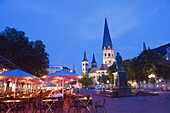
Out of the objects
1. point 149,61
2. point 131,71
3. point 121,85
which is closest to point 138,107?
point 121,85

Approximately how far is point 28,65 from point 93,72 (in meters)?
129

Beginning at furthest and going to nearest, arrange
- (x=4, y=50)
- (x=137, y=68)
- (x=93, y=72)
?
(x=93, y=72) < (x=137, y=68) < (x=4, y=50)

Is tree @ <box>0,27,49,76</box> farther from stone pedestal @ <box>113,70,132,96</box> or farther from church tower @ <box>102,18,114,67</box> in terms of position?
church tower @ <box>102,18,114,67</box>

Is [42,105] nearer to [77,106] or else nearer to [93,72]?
[77,106]

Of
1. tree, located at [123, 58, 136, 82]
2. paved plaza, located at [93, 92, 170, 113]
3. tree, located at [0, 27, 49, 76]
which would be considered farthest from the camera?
tree, located at [123, 58, 136, 82]

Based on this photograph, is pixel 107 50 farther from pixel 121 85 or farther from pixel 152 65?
pixel 121 85

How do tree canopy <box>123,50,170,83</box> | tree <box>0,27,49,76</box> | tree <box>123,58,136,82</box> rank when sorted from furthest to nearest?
tree <box>123,58,136,82</box> → tree canopy <box>123,50,170,83</box> → tree <box>0,27,49,76</box>

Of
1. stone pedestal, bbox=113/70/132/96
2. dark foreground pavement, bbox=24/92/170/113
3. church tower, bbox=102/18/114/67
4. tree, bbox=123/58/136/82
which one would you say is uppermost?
church tower, bbox=102/18/114/67

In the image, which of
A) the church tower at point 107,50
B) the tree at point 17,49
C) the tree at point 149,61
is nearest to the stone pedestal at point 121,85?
the tree at point 17,49

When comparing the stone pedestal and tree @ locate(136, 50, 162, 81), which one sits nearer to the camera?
the stone pedestal

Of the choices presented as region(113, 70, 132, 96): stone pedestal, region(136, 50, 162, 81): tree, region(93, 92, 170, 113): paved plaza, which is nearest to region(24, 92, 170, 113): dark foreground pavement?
region(93, 92, 170, 113): paved plaza

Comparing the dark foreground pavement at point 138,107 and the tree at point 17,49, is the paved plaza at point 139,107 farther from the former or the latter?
the tree at point 17,49

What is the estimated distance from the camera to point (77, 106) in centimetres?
1074

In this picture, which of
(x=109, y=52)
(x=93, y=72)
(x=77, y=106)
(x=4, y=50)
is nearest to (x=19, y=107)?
(x=77, y=106)
